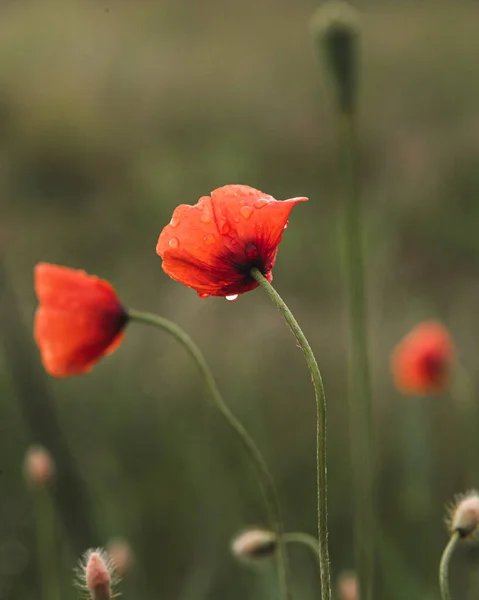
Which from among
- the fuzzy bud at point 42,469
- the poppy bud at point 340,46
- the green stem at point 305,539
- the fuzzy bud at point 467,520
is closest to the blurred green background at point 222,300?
the fuzzy bud at point 42,469

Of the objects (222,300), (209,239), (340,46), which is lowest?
(222,300)

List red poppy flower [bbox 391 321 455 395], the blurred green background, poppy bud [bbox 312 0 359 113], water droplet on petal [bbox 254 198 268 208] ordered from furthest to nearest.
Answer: the blurred green background, red poppy flower [bbox 391 321 455 395], poppy bud [bbox 312 0 359 113], water droplet on petal [bbox 254 198 268 208]

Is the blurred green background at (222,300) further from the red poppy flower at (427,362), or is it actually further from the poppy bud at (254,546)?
the poppy bud at (254,546)

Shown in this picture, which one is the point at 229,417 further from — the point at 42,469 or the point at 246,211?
the point at 42,469

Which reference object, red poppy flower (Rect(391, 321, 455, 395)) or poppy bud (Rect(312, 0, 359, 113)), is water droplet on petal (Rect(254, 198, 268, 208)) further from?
red poppy flower (Rect(391, 321, 455, 395))

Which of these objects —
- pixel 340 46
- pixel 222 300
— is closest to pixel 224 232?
pixel 340 46

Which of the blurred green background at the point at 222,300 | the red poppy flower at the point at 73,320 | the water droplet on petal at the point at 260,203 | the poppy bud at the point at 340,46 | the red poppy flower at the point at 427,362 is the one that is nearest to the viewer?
the water droplet on petal at the point at 260,203

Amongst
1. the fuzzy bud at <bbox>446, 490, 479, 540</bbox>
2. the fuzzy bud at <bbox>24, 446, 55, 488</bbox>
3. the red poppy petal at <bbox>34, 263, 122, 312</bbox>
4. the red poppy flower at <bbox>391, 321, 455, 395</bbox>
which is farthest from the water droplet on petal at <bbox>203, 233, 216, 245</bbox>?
the red poppy flower at <bbox>391, 321, 455, 395</bbox>
